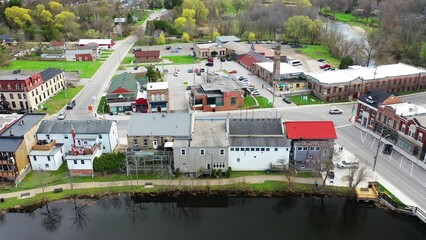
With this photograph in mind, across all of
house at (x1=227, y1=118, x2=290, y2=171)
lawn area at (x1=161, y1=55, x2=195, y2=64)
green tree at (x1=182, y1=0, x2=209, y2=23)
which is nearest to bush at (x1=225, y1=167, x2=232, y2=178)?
house at (x1=227, y1=118, x2=290, y2=171)

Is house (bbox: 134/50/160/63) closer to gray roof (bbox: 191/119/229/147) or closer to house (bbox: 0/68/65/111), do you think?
house (bbox: 0/68/65/111)

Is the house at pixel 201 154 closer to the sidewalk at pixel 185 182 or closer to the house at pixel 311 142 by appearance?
the sidewalk at pixel 185 182

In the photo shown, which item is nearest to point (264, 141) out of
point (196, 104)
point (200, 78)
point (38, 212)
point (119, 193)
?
point (119, 193)

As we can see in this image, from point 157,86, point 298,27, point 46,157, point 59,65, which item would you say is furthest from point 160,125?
point 298,27

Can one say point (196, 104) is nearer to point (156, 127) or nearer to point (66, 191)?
point (156, 127)

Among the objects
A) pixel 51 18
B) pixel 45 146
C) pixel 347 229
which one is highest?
pixel 51 18

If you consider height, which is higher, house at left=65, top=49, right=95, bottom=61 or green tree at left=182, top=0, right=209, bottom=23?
green tree at left=182, top=0, right=209, bottom=23

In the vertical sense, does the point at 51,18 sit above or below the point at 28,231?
above
